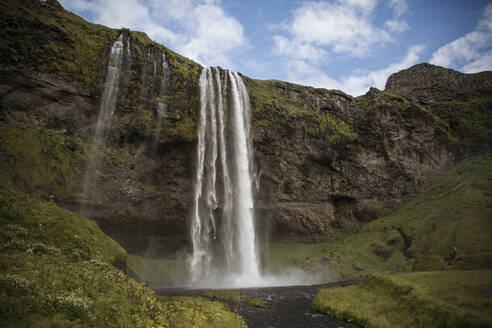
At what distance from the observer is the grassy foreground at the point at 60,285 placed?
25.5 ft

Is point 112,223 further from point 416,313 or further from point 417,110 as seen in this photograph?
point 417,110

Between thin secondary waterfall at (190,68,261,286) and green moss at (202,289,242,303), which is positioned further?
thin secondary waterfall at (190,68,261,286)

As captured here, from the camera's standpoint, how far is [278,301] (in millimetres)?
23016

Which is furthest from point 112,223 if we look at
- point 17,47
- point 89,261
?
point 89,261

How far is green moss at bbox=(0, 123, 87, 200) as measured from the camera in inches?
1105

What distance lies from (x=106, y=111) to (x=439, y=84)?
80.6 metres

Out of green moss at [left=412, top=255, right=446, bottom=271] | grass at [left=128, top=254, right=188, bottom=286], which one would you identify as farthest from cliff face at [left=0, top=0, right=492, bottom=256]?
A: green moss at [left=412, top=255, right=446, bottom=271]

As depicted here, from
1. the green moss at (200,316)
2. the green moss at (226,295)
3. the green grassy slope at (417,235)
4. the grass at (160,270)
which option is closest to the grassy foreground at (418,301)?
the green moss at (226,295)

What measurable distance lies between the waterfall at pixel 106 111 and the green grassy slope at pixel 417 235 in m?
30.1

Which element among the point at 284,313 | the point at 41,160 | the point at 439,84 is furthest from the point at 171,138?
the point at 439,84

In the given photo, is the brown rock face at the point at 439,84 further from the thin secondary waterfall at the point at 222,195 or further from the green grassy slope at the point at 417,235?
the thin secondary waterfall at the point at 222,195

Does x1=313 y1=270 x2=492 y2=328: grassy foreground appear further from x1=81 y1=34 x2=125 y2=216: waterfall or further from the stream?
x1=81 y1=34 x2=125 y2=216: waterfall

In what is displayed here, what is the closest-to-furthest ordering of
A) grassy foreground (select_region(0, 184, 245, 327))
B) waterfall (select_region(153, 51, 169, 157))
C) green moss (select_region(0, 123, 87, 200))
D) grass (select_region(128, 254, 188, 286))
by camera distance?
grassy foreground (select_region(0, 184, 245, 327)) → green moss (select_region(0, 123, 87, 200)) → waterfall (select_region(153, 51, 169, 157)) → grass (select_region(128, 254, 188, 286))

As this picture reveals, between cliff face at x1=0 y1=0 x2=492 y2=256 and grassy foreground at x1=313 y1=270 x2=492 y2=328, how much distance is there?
27.0 m
